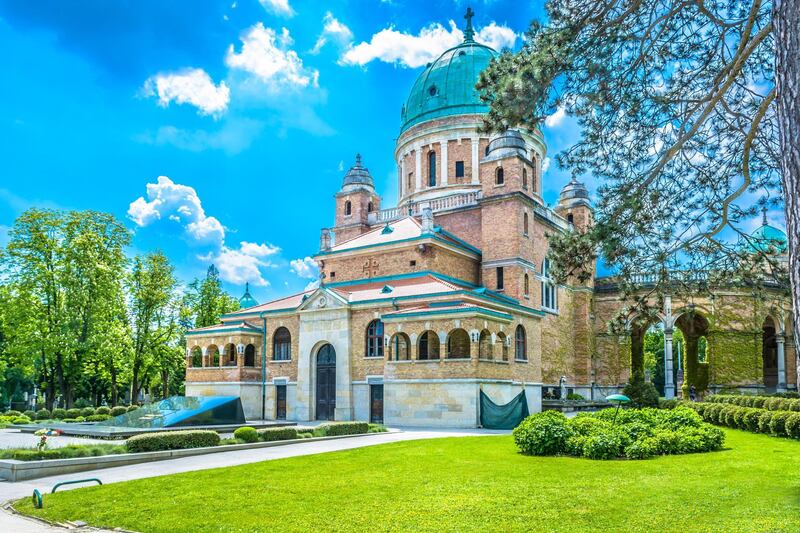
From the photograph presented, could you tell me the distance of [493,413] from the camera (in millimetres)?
29047

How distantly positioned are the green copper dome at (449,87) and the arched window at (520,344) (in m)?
17.4

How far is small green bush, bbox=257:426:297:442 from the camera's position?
72.0ft

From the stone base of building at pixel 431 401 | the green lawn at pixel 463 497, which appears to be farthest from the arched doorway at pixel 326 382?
the green lawn at pixel 463 497

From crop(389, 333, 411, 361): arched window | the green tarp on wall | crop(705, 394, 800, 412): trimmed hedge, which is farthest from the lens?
crop(389, 333, 411, 361): arched window

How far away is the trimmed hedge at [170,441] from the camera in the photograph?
18.0 metres

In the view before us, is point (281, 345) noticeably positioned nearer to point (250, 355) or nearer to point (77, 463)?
point (250, 355)

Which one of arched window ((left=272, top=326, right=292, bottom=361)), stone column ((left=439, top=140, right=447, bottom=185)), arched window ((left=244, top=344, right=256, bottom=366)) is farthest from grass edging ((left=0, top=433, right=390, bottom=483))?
stone column ((left=439, top=140, right=447, bottom=185))

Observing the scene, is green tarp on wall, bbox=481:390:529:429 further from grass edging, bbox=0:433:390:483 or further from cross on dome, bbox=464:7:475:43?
cross on dome, bbox=464:7:475:43

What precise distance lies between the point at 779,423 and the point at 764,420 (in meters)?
1.26

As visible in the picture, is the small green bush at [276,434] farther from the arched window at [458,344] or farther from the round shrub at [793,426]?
the round shrub at [793,426]

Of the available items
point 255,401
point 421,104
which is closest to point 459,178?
point 421,104

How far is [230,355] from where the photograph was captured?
1668 inches

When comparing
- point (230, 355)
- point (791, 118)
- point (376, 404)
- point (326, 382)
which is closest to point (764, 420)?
point (376, 404)

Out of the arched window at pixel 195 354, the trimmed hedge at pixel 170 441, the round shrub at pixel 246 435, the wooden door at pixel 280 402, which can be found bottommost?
the wooden door at pixel 280 402
